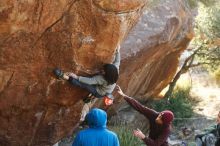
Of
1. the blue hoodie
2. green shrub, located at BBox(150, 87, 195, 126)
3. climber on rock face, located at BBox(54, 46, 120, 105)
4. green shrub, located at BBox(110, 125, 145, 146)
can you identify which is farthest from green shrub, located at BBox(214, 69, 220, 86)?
the blue hoodie

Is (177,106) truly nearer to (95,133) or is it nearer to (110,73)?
(110,73)

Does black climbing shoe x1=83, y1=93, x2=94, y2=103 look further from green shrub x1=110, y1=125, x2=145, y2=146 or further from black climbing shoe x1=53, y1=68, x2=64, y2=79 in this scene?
green shrub x1=110, y1=125, x2=145, y2=146

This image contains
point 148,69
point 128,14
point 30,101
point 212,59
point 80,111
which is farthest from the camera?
point 212,59

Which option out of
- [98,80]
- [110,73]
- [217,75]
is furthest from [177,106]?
[110,73]

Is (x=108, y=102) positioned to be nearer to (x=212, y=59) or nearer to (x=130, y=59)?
(x=130, y=59)

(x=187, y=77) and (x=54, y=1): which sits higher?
(x=54, y=1)

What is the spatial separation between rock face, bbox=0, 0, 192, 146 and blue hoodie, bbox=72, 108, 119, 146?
6.88 feet

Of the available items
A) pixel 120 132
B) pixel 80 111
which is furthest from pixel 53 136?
pixel 120 132

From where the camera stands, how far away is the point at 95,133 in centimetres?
565

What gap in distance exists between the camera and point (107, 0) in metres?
7.09

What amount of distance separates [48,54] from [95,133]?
2340mm

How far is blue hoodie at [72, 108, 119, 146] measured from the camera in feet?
18.3

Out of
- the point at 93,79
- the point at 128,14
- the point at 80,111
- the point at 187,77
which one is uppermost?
the point at 128,14

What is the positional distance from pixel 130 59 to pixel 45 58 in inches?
171
